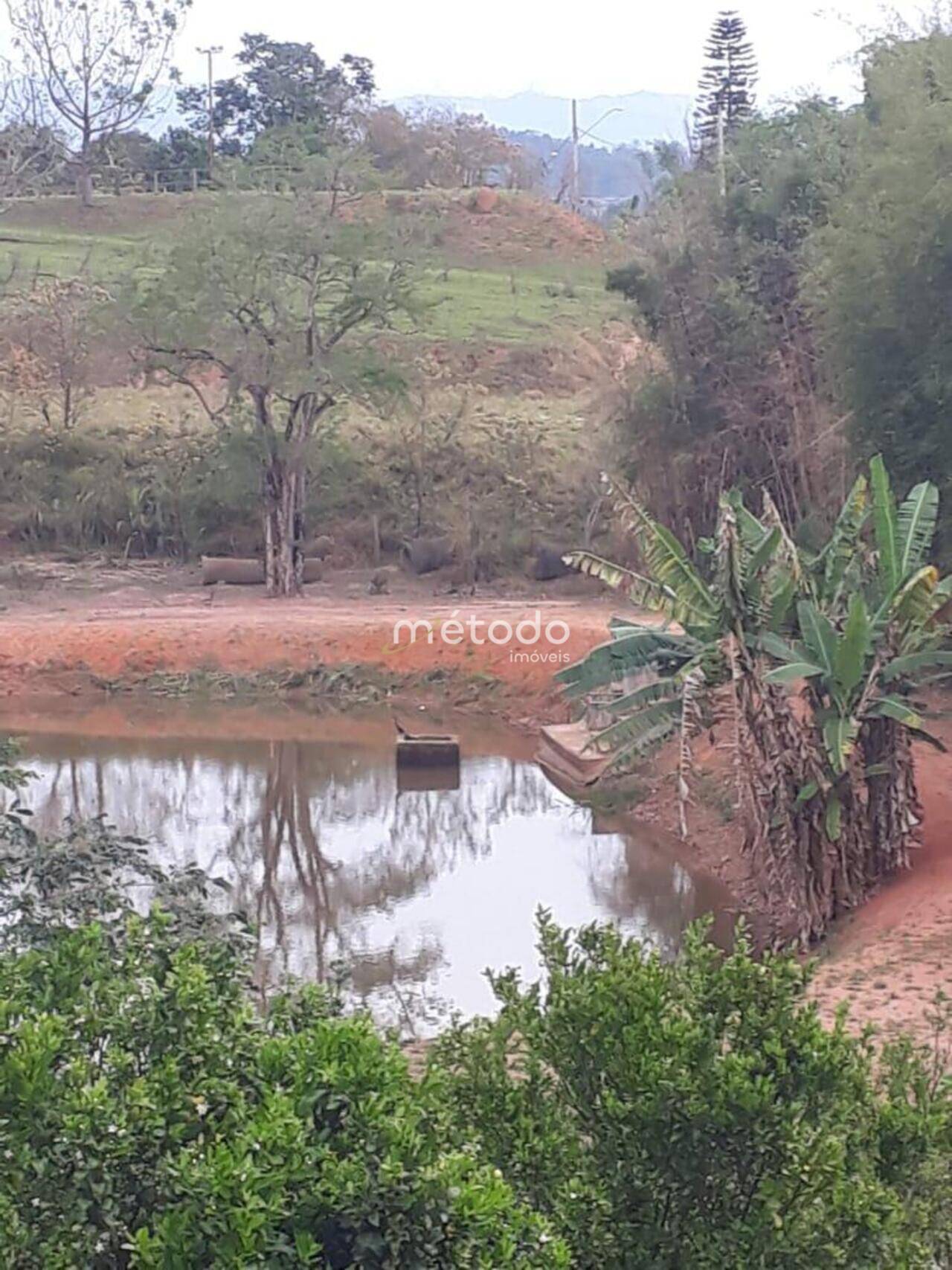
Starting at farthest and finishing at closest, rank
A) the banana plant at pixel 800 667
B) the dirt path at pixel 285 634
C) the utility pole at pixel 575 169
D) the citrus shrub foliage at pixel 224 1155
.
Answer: the utility pole at pixel 575 169 < the dirt path at pixel 285 634 < the banana plant at pixel 800 667 < the citrus shrub foliage at pixel 224 1155

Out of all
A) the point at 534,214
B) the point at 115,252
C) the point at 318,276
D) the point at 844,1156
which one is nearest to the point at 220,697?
the point at 318,276

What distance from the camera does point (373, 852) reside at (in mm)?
15086

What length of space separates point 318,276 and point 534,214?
26.1m

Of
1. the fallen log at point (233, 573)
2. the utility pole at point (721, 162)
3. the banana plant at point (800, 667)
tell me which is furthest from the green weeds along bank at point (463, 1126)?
the fallen log at point (233, 573)

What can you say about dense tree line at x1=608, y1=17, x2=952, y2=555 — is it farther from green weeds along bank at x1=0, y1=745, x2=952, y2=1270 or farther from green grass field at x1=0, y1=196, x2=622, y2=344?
green grass field at x1=0, y1=196, x2=622, y2=344

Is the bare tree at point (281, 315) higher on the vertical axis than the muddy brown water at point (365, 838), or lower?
higher

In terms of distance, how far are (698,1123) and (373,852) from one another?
450 inches

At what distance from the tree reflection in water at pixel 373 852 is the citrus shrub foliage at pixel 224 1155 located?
20.8 feet

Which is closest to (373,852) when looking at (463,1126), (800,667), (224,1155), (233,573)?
(800,667)

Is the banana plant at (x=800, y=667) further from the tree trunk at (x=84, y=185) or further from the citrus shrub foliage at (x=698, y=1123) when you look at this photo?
the tree trunk at (x=84, y=185)

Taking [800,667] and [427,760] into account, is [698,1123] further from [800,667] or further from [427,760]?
[427,760]

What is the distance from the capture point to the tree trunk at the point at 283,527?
85.4 ft

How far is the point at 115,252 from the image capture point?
147 feet

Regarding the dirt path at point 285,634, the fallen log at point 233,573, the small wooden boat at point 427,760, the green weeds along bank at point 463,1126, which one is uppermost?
the green weeds along bank at point 463,1126
